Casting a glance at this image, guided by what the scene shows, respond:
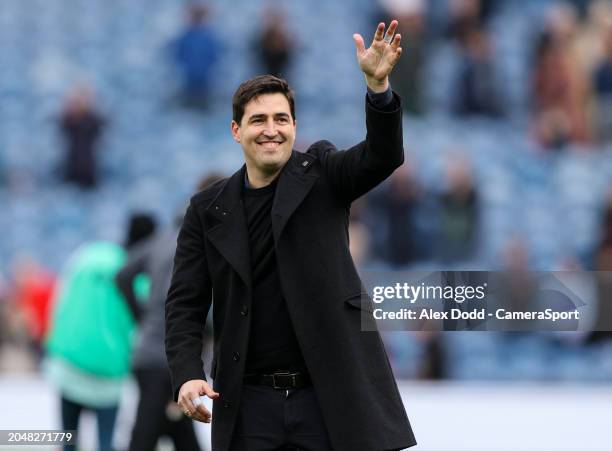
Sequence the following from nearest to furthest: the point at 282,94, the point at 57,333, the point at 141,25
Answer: the point at 282,94 → the point at 57,333 → the point at 141,25

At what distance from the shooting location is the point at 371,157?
4.51 meters

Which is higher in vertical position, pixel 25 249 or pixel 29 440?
pixel 25 249

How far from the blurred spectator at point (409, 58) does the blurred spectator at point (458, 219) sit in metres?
1.72

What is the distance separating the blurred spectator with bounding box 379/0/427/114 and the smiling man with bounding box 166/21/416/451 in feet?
42.3

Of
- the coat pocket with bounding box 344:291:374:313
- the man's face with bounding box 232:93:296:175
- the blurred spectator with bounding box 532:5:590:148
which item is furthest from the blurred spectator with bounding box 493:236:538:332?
the blurred spectator with bounding box 532:5:590:148

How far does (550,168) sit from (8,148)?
6553 mm

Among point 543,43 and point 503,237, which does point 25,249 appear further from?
point 543,43

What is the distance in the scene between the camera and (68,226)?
58.4 ft

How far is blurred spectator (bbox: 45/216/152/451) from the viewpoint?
875 centimetres

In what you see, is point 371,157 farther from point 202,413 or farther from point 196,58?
point 196,58

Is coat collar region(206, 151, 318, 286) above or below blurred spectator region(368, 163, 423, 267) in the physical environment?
below

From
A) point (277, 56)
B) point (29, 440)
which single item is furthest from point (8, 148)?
point (29, 440)

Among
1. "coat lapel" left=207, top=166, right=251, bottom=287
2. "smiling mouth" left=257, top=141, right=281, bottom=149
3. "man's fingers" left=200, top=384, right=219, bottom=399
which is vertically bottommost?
"man's fingers" left=200, top=384, right=219, bottom=399

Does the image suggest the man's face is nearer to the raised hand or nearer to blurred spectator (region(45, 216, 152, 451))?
the raised hand
